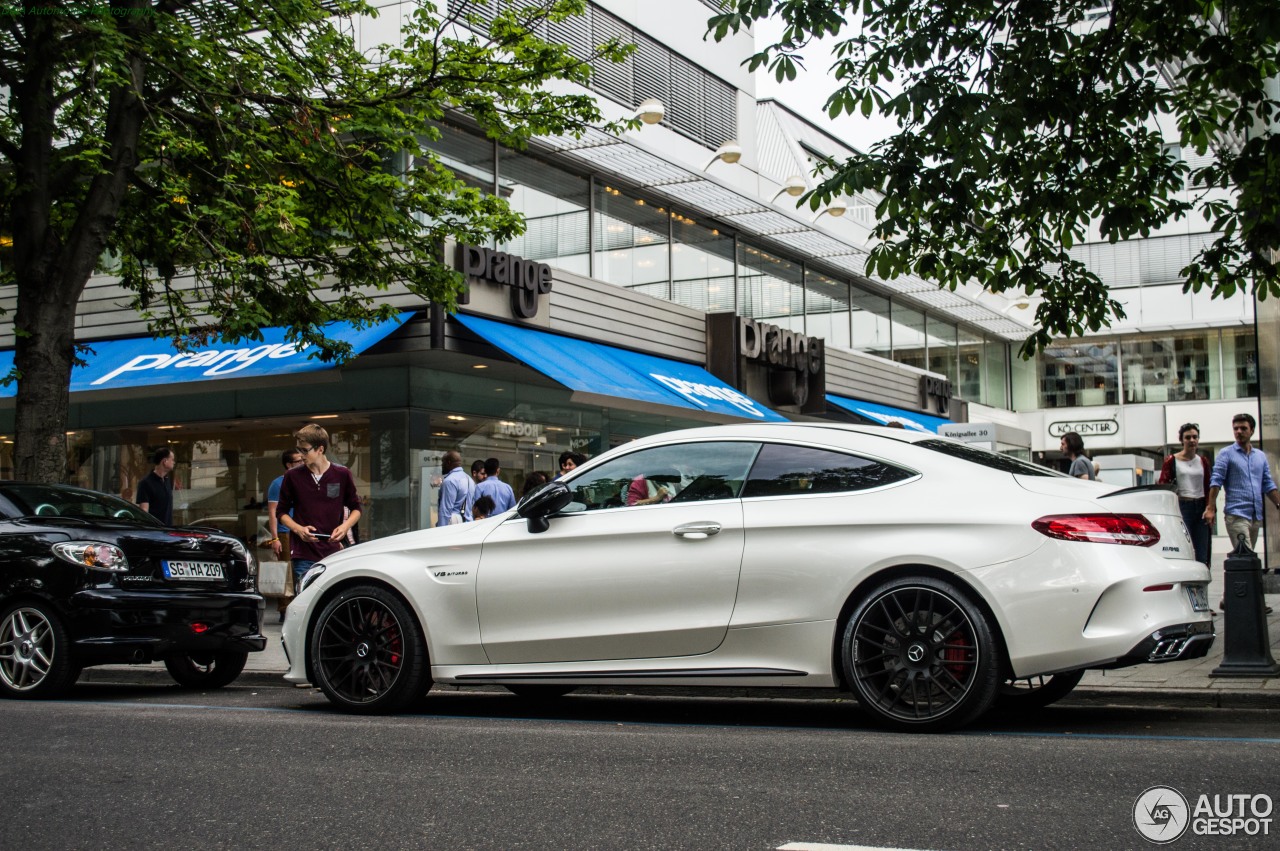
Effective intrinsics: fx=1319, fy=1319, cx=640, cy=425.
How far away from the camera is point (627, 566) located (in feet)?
22.2

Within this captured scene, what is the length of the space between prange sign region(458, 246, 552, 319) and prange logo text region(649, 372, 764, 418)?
8.03ft

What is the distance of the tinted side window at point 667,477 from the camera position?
6879 mm

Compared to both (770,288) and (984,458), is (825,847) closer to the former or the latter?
(984,458)

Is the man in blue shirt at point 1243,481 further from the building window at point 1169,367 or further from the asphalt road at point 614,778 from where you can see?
the building window at point 1169,367

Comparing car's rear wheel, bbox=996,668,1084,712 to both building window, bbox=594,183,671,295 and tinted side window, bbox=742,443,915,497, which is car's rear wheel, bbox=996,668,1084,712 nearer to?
tinted side window, bbox=742,443,915,497

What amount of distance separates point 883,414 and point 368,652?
21.1 meters

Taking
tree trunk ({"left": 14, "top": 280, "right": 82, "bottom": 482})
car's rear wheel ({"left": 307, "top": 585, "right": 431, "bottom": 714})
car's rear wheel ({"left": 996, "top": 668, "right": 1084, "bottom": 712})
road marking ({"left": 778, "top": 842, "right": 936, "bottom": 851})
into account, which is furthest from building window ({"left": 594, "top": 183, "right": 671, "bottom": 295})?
road marking ({"left": 778, "top": 842, "right": 936, "bottom": 851})

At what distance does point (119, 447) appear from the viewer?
61.1ft

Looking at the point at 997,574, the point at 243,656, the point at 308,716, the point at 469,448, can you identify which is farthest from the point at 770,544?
the point at 469,448

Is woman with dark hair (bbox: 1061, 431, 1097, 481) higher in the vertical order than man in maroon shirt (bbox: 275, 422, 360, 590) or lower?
higher

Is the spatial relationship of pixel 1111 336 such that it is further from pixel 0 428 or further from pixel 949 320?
pixel 0 428

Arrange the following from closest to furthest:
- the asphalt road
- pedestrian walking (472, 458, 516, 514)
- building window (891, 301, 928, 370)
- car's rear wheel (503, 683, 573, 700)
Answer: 1. the asphalt road
2. car's rear wheel (503, 683, 573, 700)
3. pedestrian walking (472, 458, 516, 514)
4. building window (891, 301, 928, 370)

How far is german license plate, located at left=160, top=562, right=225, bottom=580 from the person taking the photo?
352 inches

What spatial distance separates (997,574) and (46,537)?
614 centimetres
